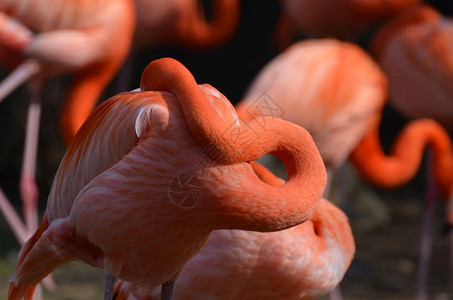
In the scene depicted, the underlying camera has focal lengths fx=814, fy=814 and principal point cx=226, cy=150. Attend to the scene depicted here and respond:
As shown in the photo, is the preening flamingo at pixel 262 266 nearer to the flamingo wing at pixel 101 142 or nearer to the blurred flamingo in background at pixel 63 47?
the flamingo wing at pixel 101 142

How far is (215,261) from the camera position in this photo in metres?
2.15

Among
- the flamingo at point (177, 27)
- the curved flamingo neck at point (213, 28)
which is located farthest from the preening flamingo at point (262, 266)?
the curved flamingo neck at point (213, 28)

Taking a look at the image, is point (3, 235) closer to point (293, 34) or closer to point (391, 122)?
point (293, 34)

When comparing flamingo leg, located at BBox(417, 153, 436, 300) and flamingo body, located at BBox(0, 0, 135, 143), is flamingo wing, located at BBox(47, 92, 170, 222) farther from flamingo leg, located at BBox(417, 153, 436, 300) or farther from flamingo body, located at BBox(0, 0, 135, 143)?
flamingo leg, located at BBox(417, 153, 436, 300)

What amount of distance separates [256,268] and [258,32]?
4663 millimetres

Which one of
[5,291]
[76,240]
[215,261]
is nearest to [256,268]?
[215,261]

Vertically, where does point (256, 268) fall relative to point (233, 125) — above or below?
below

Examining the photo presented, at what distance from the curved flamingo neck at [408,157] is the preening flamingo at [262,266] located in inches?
70.3

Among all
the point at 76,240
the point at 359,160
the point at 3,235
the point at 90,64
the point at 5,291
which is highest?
the point at 76,240

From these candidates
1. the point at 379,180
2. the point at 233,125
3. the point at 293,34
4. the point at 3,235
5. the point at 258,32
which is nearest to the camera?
the point at 233,125

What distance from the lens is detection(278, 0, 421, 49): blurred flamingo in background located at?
500cm

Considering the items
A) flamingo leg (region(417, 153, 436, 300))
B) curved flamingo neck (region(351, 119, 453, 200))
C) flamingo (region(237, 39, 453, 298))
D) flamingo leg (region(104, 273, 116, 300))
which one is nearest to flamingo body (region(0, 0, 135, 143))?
flamingo (region(237, 39, 453, 298))

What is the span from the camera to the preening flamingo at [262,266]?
2.13m

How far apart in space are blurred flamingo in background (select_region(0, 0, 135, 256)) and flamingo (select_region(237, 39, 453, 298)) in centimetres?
73
